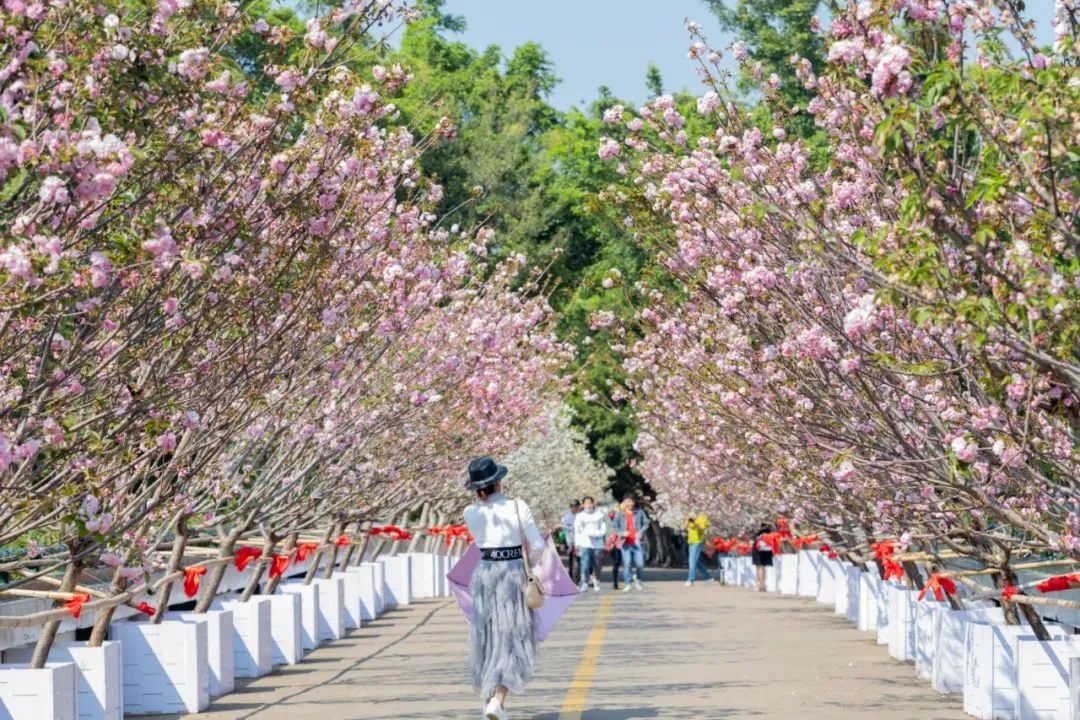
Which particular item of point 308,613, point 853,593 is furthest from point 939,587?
point 853,593

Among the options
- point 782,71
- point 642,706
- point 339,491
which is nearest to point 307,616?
A: point 339,491

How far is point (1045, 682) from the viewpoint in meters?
14.1

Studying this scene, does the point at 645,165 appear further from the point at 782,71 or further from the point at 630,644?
the point at 782,71

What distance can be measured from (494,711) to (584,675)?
17.3 ft

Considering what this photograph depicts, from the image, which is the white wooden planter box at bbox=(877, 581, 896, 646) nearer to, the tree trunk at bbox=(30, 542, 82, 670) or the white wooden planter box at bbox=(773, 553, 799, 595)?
the tree trunk at bbox=(30, 542, 82, 670)

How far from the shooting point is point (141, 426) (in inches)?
438

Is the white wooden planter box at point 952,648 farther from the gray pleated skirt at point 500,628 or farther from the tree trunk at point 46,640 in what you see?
the tree trunk at point 46,640

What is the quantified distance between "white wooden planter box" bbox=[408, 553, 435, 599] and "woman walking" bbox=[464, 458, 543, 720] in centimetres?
2508

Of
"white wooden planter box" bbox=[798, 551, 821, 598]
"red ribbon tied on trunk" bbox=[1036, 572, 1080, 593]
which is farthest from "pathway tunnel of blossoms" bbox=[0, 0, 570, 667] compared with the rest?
"white wooden planter box" bbox=[798, 551, 821, 598]

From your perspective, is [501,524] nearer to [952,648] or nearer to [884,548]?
[952,648]

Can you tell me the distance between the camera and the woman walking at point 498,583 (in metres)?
14.5

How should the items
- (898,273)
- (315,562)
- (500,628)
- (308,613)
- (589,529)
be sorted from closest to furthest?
(898,273)
(500,628)
(308,613)
(315,562)
(589,529)

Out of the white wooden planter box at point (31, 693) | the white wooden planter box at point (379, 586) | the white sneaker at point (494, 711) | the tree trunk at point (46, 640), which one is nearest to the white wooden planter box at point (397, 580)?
the white wooden planter box at point (379, 586)

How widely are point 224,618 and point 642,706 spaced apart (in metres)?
4.23
